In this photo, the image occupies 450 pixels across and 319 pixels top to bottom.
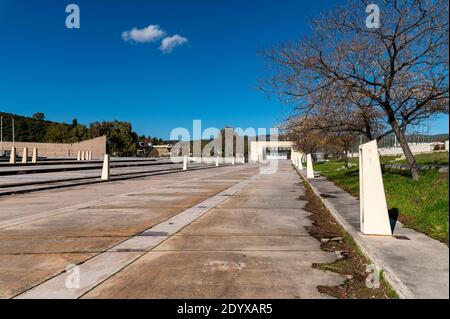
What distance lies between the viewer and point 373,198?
6.92 meters

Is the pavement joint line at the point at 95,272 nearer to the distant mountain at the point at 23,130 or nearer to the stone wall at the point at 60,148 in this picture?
the stone wall at the point at 60,148

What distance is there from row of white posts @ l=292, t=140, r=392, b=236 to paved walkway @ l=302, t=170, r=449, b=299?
20 centimetres

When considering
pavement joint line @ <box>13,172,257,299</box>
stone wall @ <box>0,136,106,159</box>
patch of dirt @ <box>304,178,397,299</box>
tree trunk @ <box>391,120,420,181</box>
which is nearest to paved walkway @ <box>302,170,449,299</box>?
patch of dirt @ <box>304,178,397,299</box>

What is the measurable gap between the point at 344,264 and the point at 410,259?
829mm

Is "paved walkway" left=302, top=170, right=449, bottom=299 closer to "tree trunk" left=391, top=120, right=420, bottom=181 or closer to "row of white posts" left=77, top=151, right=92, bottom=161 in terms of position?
"tree trunk" left=391, top=120, right=420, bottom=181

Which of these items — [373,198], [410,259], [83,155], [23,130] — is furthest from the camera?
[23,130]

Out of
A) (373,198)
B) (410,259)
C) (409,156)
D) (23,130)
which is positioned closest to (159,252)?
(410,259)

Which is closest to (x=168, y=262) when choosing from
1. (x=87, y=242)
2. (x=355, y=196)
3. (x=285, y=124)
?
(x=87, y=242)

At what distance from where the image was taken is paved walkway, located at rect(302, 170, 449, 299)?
13.4 ft

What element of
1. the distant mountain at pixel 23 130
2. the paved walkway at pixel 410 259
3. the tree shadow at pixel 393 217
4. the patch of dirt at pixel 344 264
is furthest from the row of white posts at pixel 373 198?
the distant mountain at pixel 23 130

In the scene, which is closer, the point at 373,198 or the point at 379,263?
the point at 379,263

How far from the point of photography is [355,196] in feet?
44.1

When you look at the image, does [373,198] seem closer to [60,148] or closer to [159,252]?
[159,252]

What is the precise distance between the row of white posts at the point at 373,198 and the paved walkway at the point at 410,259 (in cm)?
20
